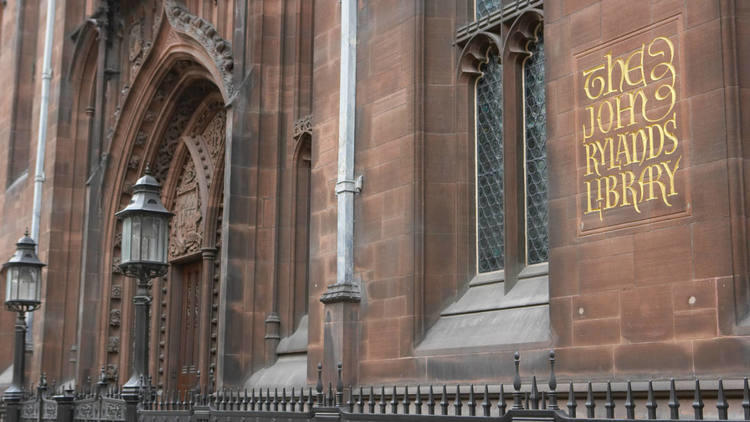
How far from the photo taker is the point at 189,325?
2003 cm

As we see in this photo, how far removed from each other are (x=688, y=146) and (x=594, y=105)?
1278 mm

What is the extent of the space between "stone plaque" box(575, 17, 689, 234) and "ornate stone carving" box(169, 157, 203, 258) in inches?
433

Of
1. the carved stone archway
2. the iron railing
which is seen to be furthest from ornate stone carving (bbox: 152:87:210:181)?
the iron railing

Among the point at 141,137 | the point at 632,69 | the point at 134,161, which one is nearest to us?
the point at 632,69

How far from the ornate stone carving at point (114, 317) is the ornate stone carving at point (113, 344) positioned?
0.89 feet

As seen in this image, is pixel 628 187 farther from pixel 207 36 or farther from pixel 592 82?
pixel 207 36

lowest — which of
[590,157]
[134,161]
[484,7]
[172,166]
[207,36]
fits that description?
[590,157]

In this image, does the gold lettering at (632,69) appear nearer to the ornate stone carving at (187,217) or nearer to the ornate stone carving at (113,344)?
the ornate stone carving at (187,217)

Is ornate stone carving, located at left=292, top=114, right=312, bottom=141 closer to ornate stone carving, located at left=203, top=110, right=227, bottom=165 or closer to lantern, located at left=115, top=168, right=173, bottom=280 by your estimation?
ornate stone carving, located at left=203, top=110, right=227, bottom=165

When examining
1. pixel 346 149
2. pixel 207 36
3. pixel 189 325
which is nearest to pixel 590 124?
pixel 346 149

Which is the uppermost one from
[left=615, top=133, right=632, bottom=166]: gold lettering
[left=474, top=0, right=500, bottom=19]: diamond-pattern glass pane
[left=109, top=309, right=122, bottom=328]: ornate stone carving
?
[left=474, top=0, right=500, bottom=19]: diamond-pattern glass pane

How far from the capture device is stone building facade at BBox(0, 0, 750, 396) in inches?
348

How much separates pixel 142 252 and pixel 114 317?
1103cm

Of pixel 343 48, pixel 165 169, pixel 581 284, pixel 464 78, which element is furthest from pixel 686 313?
pixel 165 169
